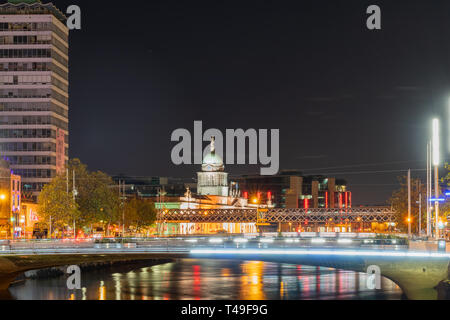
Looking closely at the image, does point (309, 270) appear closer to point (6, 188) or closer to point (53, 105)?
point (6, 188)

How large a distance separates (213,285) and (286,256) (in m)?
9.96

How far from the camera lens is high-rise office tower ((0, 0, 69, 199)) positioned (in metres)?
190

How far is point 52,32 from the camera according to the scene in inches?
7539

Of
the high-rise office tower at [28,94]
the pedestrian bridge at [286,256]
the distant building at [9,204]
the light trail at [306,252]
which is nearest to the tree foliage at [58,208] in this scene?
the distant building at [9,204]

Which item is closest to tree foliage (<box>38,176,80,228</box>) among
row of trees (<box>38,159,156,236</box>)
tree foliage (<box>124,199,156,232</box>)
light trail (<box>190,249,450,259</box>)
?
row of trees (<box>38,159,156,236</box>)

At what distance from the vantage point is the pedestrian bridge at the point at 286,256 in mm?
83750

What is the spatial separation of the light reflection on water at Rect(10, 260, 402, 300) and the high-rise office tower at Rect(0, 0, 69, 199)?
252 ft

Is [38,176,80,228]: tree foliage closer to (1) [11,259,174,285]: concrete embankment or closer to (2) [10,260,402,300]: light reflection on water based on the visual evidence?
(1) [11,259,174,285]: concrete embankment

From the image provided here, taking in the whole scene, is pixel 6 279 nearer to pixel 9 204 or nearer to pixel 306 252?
pixel 306 252

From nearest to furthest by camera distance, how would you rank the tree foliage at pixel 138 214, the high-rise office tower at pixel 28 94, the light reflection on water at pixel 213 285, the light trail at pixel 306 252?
the light reflection on water at pixel 213 285 → the light trail at pixel 306 252 → the tree foliage at pixel 138 214 → the high-rise office tower at pixel 28 94

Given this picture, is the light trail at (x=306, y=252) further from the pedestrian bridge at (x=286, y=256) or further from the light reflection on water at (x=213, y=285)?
the light reflection on water at (x=213, y=285)

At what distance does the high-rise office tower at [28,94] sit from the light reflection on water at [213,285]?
252ft

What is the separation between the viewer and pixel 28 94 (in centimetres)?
19100
